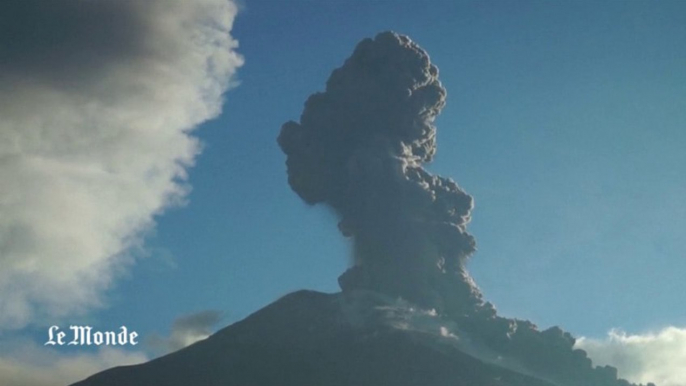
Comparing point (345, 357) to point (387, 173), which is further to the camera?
point (345, 357)

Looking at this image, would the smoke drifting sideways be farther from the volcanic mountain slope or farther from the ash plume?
the volcanic mountain slope

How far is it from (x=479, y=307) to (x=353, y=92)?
28574 mm

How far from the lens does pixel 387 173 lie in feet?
424

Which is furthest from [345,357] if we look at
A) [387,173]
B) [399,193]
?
[387,173]

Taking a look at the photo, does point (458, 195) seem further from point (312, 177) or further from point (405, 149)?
point (312, 177)

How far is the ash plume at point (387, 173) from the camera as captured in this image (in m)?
129

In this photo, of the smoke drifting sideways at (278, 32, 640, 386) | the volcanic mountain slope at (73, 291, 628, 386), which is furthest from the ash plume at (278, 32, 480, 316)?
the volcanic mountain slope at (73, 291, 628, 386)

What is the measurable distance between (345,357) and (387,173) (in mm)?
21219

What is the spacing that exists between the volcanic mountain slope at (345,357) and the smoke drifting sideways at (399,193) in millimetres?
2476

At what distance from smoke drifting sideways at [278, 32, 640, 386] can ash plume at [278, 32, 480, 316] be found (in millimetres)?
113

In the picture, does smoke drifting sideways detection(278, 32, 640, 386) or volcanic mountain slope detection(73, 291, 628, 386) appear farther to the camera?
smoke drifting sideways detection(278, 32, 640, 386)

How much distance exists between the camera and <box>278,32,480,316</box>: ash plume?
12912cm

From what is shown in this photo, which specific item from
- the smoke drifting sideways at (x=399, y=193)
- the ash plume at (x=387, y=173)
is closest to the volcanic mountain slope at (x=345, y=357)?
the smoke drifting sideways at (x=399, y=193)

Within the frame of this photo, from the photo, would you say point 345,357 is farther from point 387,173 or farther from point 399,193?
point 387,173
